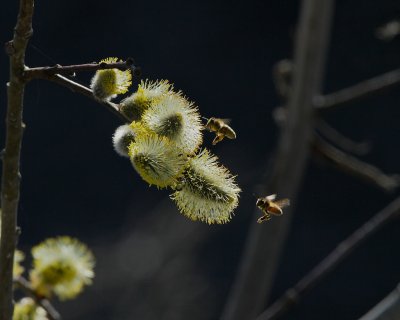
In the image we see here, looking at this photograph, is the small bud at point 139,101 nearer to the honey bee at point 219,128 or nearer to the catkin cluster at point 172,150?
the catkin cluster at point 172,150

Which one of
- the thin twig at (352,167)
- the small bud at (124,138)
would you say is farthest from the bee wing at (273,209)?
the thin twig at (352,167)

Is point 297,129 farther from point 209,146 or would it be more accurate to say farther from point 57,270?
point 209,146

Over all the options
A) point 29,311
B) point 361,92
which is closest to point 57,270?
point 29,311

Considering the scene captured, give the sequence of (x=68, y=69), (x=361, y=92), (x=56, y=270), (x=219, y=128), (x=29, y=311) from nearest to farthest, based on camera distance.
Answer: (x=68, y=69)
(x=219, y=128)
(x=29, y=311)
(x=56, y=270)
(x=361, y=92)

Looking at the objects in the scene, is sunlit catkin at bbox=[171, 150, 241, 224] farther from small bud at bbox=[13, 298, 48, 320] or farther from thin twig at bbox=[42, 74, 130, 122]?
small bud at bbox=[13, 298, 48, 320]

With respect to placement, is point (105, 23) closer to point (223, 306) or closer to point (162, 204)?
point (162, 204)

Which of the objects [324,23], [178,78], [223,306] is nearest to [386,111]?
[178,78]

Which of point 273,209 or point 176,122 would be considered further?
point 273,209
